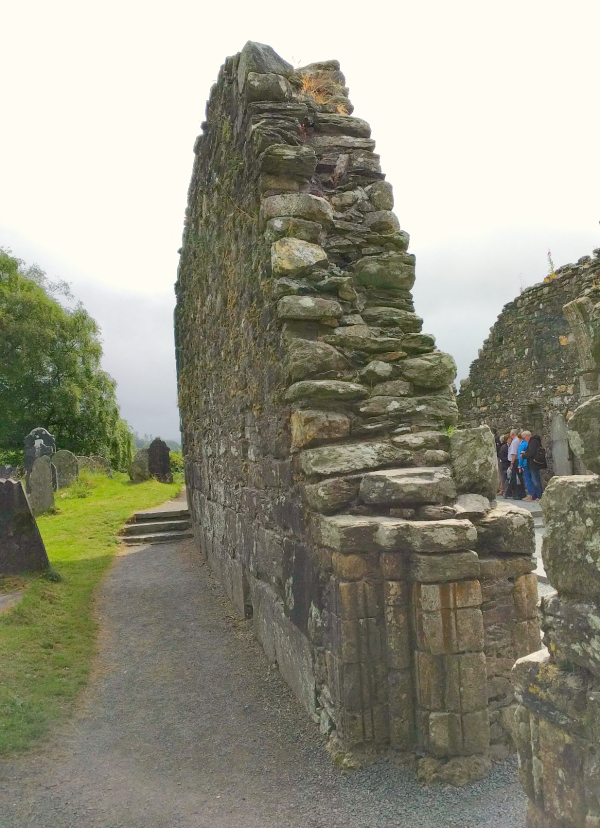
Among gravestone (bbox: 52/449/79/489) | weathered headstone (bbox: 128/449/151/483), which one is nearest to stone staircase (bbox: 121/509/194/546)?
weathered headstone (bbox: 128/449/151/483)

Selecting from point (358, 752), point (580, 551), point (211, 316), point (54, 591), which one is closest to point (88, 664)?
point (54, 591)

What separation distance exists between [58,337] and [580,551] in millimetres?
32736

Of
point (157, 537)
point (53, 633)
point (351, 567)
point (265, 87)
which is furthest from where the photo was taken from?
point (157, 537)

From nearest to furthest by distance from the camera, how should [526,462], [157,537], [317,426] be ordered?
[317,426]
[157,537]
[526,462]

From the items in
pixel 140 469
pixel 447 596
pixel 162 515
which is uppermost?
pixel 140 469

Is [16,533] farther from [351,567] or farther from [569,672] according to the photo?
[569,672]

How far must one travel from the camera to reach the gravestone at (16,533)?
302 inches

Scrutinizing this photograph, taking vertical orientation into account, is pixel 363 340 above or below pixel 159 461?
above

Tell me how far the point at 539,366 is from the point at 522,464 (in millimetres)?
2641

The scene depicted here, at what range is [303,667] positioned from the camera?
4387 millimetres

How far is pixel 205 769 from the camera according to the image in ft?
12.6

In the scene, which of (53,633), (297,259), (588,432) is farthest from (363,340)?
(53,633)

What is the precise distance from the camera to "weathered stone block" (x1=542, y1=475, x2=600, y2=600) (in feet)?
5.95

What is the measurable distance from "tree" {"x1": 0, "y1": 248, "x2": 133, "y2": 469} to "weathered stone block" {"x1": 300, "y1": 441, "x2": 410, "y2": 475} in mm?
28509
